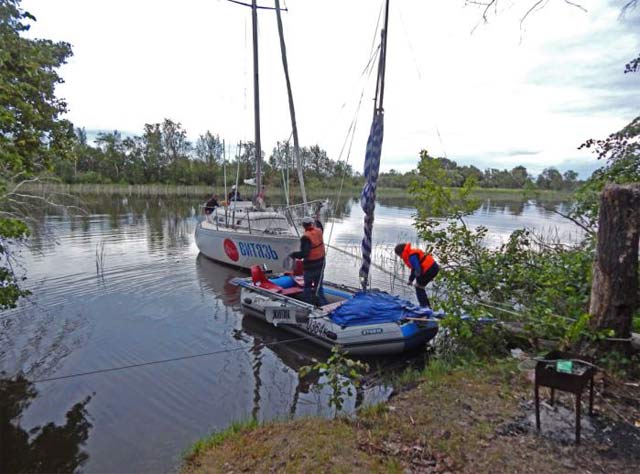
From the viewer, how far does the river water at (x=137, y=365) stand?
4.76 meters

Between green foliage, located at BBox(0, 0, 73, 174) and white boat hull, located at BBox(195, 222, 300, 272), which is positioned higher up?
green foliage, located at BBox(0, 0, 73, 174)

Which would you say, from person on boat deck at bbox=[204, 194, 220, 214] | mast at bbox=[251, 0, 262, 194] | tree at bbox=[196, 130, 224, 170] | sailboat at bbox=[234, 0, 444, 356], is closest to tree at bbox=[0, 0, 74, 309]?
sailboat at bbox=[234, 0, 444, 356]

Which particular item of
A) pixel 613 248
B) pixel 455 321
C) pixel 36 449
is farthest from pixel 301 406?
pixel 613 248

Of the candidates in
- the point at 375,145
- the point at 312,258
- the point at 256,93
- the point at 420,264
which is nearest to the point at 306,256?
→ the point at 312,258

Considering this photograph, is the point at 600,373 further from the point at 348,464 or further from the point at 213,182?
the point at 213,182

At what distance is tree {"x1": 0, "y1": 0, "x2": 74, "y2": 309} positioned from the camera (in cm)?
468

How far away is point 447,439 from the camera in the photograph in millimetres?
3691

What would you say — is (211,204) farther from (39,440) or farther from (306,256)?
(39,440)

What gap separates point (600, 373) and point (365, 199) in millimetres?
4015

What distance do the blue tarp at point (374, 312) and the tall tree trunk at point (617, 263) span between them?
2.62m

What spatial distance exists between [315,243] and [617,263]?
4.90 m

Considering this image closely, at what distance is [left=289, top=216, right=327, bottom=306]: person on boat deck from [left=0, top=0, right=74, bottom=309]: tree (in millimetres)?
4116

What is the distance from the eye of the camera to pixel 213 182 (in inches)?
2420

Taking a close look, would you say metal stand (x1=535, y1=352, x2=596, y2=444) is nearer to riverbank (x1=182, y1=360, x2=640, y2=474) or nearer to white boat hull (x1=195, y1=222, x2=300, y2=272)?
riverbank (x1=182, y1=360, x2=640, y2=474)
